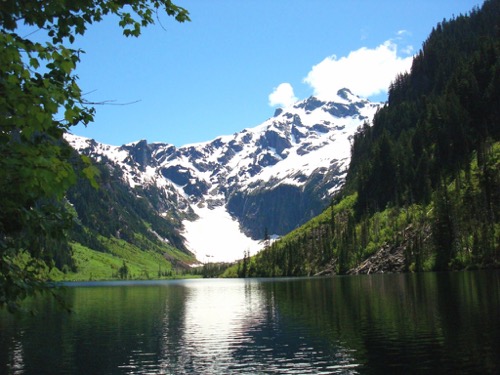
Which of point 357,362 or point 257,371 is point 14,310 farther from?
point 357,362

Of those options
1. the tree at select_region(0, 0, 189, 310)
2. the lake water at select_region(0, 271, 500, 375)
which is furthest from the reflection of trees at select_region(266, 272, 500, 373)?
the tree at select_region(0, 0, 189, 310)

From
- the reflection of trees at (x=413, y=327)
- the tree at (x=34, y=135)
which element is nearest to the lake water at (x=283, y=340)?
the reflection of trees at (x=413, y=327)

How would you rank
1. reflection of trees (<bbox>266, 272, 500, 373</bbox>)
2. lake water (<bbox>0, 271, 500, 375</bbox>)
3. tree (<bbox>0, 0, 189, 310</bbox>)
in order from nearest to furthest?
tree (<bbox>0, 0, 189, 310</bbox>)
reflection of trees (<bbox>266, 272, 500, 373</bbox>)
lake water (<bbox>0, 271, 500, 375</bbox>)

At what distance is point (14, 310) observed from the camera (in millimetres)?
9977

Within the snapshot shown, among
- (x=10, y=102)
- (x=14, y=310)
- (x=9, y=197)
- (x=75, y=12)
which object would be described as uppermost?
(x=75, y=12)

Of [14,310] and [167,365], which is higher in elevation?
[14,310]

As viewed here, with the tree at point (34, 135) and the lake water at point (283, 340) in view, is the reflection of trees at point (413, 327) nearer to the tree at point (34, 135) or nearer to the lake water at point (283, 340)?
the lake water at point (283, 340)

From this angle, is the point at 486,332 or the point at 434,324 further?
the point at 434,324

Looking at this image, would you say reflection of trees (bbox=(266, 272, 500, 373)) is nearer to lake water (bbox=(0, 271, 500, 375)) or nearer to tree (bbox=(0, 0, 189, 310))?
lake water (bbox=(0, 271, 500, 375))

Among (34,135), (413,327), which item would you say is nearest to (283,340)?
(413,327)

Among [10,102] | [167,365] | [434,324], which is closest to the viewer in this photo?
[10,102]

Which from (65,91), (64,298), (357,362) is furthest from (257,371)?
(65,91)

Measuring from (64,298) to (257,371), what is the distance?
30.7 meters

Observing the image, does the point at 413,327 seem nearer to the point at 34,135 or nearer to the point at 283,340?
the point at 283,340
